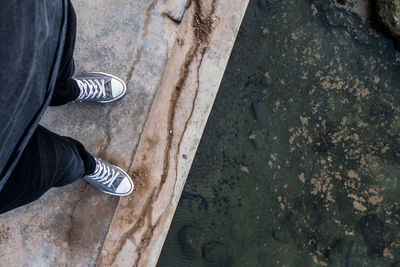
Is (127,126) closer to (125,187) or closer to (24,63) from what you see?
(125,187)

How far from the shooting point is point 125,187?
1.56 m

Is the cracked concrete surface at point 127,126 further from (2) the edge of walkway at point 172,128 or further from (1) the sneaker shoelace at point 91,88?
(1) the sneaker shoelace at point 91,88

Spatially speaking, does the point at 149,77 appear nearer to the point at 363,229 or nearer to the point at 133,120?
the point at 133,120

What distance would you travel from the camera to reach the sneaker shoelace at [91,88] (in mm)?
1421

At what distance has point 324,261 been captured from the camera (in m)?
1.99

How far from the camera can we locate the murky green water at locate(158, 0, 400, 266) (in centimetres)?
195

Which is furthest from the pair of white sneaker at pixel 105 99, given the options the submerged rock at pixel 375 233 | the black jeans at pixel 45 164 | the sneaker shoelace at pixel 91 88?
the submerged rock at pixel 375 233

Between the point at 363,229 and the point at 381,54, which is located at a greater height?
the point at 381,54

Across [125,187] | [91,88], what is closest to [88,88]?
[91,88]

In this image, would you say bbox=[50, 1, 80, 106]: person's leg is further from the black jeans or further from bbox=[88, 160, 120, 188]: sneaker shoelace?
bbox=[88, 160, 120, 188]: sneaker shoelace

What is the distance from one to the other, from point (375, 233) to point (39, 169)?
78.9 inches

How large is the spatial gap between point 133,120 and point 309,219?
1.29 m

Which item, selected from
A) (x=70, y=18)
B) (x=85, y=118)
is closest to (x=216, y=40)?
(x=85, y=118)

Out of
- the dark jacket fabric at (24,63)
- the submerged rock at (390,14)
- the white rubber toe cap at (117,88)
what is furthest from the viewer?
the submerged rock at (390,14)
